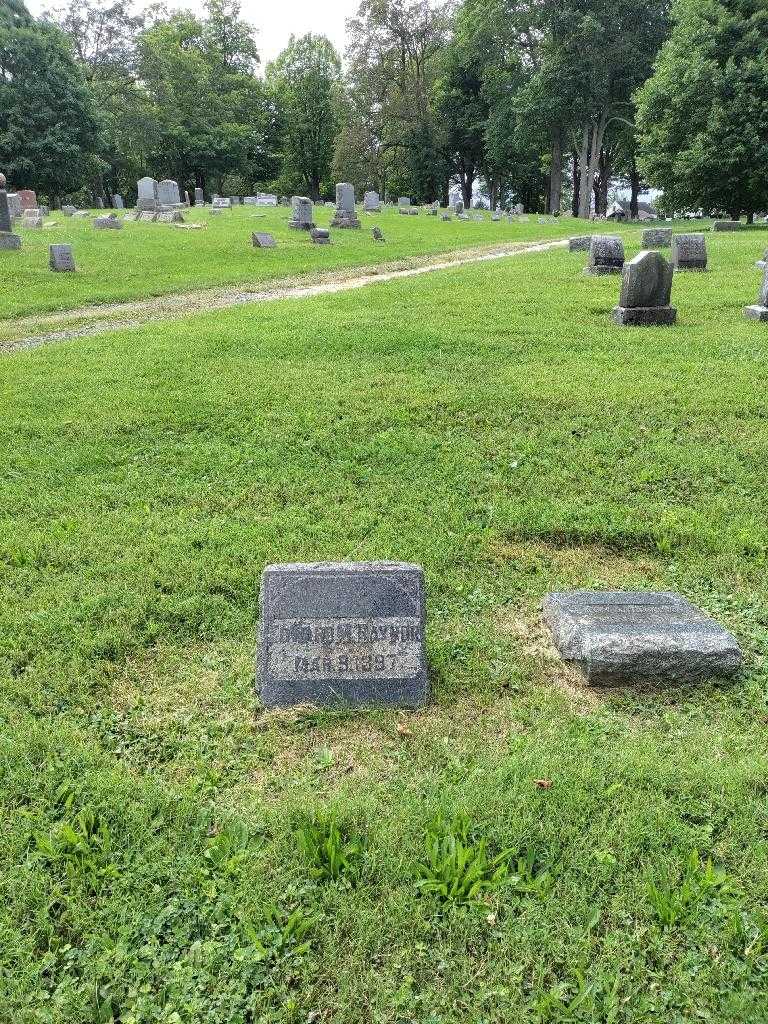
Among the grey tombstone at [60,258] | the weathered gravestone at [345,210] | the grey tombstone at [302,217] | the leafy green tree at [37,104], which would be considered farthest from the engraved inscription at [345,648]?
the leafy green tree at [37,104]

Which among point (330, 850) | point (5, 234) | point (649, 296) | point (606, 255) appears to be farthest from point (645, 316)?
point (5, 234)

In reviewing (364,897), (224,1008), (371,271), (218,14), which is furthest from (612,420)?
(218,14)

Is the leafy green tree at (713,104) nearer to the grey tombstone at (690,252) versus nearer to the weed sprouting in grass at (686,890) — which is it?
the grey tombstone at (690,252)

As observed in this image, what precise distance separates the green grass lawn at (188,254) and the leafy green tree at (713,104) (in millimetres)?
6138

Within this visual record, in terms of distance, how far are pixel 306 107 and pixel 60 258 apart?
50.0 m

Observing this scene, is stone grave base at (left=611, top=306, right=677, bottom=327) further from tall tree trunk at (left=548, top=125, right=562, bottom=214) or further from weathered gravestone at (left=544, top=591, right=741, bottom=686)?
tall tree trunk at (left=548, top=125, right=562, bottom=214)

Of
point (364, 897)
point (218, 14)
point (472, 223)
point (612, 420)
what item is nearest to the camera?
point (364, 897)

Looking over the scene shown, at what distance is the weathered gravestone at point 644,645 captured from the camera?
373 cm

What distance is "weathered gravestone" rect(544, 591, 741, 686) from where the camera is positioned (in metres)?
3.73

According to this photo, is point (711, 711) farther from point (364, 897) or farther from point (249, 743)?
point (249, 743)

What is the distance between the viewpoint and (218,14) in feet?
197

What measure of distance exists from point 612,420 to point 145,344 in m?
6.58

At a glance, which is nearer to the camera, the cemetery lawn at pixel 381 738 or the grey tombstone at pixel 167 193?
the cemetery lawn at pixel 381 738

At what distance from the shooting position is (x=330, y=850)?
2.72 metres
